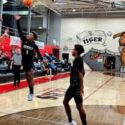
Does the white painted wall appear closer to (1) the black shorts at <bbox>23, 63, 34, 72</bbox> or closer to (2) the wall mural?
(2) the wall mural

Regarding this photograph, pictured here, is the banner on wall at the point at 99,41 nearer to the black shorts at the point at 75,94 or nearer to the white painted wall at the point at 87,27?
the white painted wall at the point at 87,27

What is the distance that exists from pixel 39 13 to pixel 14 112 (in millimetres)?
23568

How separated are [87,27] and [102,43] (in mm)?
2513

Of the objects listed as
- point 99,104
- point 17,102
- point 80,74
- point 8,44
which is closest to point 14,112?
point 17,102

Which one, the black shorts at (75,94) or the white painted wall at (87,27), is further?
the white painted wall at (87,27)

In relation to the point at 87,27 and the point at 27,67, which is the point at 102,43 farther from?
the point at 27,67

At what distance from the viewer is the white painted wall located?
109 feet

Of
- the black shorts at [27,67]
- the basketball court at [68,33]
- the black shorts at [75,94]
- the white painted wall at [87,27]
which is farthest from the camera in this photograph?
the white painted wall at [87,27]

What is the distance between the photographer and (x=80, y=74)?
5195 mm

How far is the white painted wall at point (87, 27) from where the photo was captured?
33156 millimetres

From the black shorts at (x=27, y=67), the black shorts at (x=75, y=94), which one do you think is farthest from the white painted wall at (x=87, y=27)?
the black shorts at (x=75, y=94)

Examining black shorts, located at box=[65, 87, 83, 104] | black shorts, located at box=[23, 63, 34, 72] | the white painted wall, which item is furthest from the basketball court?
black shorts, located at box=[65, 87, 83, 104]

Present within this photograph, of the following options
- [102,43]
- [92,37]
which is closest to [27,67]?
[102,43]

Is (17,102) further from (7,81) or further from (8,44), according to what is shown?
(8,44)
